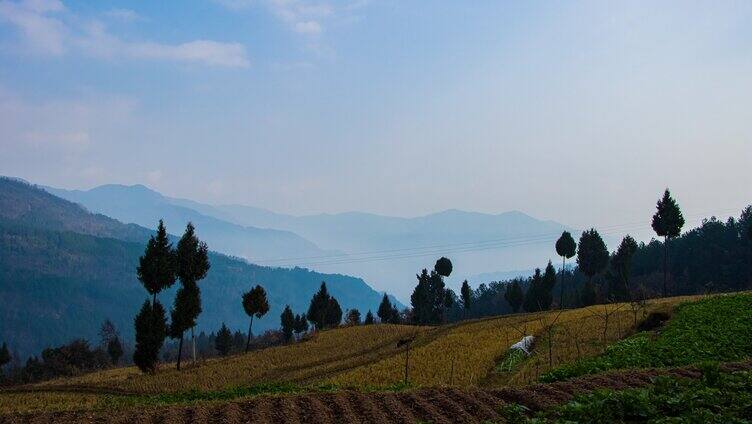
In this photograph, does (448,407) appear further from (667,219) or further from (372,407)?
(667,219)

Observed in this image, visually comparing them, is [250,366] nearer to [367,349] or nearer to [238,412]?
[367,349]

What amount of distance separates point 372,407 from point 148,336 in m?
36.6

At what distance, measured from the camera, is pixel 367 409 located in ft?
50.6

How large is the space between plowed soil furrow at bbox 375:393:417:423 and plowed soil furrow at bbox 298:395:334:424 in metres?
1.44

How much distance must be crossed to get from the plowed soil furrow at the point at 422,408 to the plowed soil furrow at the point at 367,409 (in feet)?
2.81

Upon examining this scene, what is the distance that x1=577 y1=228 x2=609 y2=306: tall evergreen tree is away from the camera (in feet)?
278

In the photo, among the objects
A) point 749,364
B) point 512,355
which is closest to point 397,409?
point 749,364

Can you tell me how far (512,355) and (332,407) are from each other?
19.1 m

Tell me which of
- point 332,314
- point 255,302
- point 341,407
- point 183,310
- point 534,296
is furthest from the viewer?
point 332,314

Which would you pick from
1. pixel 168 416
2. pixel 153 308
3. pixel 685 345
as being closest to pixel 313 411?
pixel 168 416

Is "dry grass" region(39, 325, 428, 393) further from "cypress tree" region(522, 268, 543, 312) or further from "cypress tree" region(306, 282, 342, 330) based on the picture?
"cypress tree" region(522, 268, 543, 312)

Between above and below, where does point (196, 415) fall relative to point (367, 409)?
below

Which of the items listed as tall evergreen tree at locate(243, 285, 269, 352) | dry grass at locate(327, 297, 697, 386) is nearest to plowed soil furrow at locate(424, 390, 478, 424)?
dry grass at locate(327, 297, 697, 386)

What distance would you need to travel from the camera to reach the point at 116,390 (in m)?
36.2
